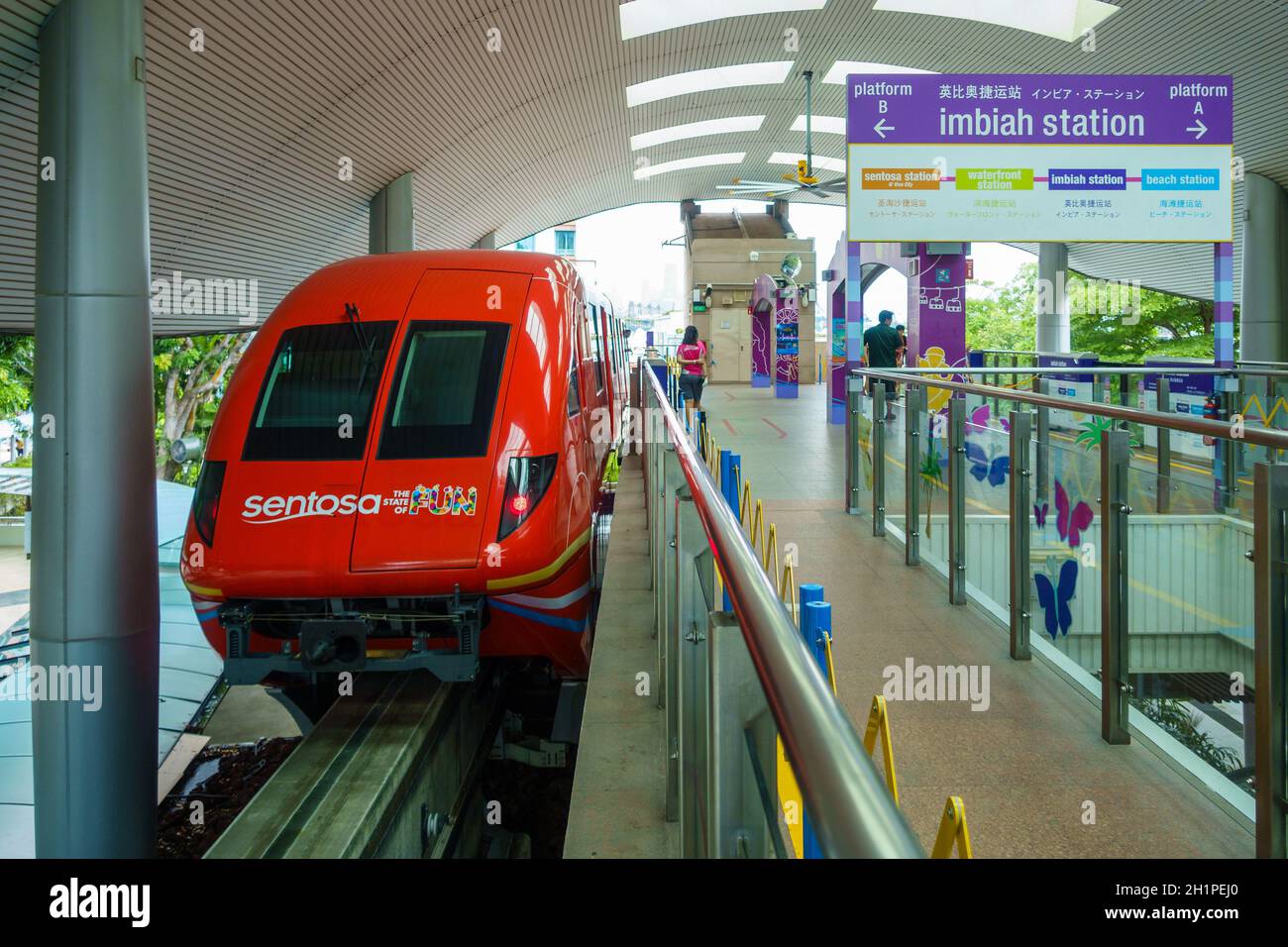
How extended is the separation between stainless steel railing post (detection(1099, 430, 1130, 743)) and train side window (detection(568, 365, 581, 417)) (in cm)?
355

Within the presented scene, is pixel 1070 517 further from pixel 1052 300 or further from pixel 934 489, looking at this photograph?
pixel 1052 300

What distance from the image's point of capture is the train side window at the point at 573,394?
677 centimetres

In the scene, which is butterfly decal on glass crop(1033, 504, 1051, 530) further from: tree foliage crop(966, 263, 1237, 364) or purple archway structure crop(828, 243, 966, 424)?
tree foliage crop(966, 263, 1237, 364)

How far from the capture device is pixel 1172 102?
463 inches

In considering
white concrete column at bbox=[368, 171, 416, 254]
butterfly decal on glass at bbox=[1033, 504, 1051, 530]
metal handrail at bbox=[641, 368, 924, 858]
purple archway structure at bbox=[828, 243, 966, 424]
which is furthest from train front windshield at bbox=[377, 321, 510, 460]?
white concrete column at bbox=[368, 171, 416, 254]

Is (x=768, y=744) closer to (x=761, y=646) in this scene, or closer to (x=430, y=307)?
(x=761, y=646)

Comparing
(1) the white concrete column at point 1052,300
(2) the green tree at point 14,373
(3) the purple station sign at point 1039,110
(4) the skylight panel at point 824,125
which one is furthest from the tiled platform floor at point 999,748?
(4) the skylight panel at point 824,125

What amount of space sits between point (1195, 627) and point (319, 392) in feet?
15.5

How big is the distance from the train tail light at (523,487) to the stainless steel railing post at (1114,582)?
3067 mm

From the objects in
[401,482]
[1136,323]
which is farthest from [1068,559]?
[1136,323]

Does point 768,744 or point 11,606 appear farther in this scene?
point 11,606
